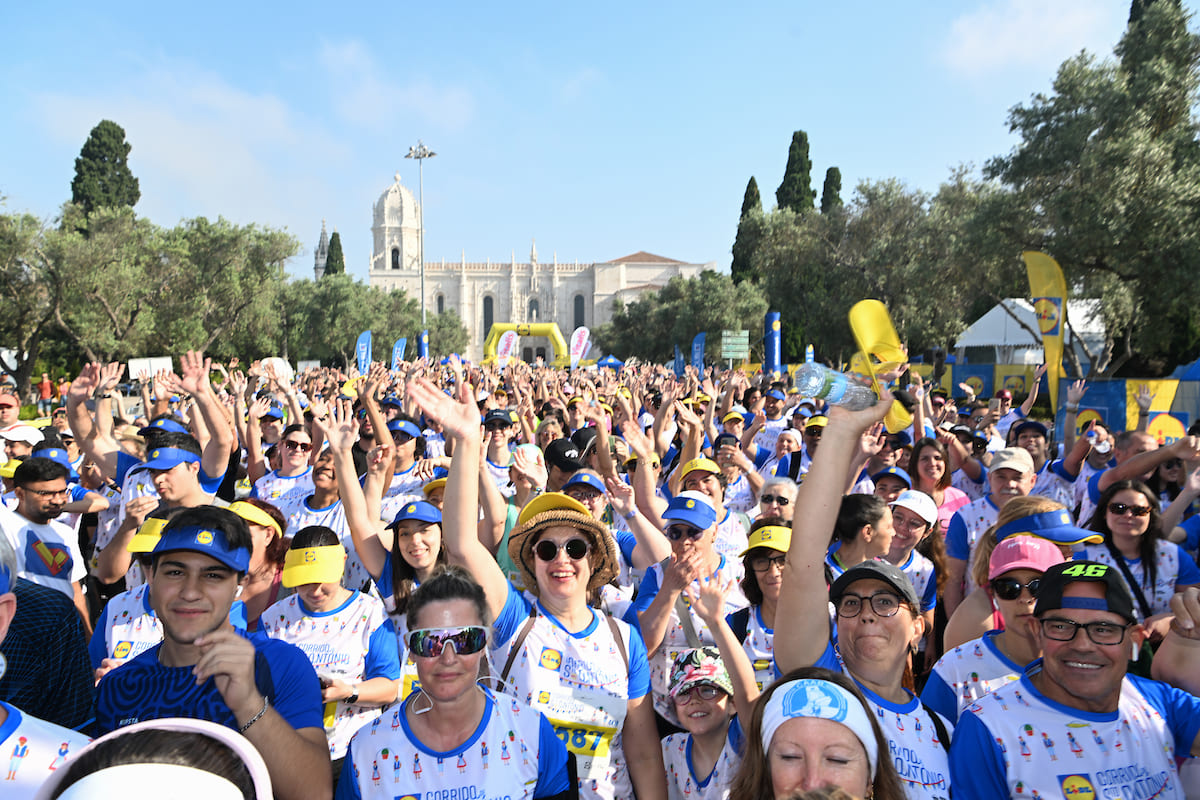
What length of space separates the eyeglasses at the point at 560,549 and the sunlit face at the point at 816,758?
124 centimetres

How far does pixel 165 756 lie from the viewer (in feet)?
4.30

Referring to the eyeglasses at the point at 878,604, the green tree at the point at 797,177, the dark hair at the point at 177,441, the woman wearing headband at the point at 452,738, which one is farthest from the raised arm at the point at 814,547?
the green tree at the point at 797,177

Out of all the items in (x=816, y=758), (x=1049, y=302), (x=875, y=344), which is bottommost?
(x=816, y=758)

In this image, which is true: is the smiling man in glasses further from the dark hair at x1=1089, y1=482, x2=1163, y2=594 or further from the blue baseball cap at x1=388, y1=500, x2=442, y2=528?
the blue baseball cap at x1=388, y1=500, x2=442, y2=528

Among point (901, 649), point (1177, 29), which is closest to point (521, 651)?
point (901, 649)

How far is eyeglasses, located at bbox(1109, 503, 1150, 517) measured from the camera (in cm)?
393

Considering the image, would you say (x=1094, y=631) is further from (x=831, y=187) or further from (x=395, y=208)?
(x=395, y=208)

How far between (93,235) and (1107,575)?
35.0 m

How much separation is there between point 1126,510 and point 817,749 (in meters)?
2.95

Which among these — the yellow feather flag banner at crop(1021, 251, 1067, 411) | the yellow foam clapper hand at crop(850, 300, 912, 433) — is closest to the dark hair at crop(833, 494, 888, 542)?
the yellow foam clapper hand at crop(850, 300, 912, 433)

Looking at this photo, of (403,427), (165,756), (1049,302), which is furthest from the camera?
(1049,302)

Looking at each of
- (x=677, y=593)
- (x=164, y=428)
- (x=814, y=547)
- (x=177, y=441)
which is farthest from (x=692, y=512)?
(x=164, y=428)

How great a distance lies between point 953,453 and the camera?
21.5 feet

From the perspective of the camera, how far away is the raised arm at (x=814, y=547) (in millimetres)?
2385
